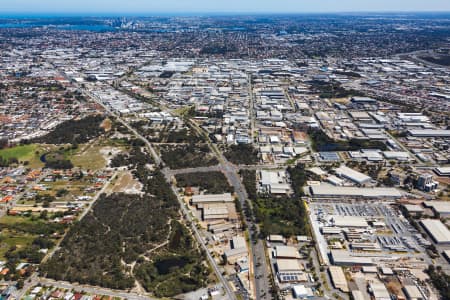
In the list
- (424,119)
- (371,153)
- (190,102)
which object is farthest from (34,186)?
(424,119)

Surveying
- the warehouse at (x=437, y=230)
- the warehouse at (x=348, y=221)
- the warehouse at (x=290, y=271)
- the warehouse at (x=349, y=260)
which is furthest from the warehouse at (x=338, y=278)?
the warehouse at (x=437, y=230)

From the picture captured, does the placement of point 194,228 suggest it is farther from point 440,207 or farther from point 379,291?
point 440,207

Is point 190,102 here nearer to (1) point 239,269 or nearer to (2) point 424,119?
(2) point 424,119

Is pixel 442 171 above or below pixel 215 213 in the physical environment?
above

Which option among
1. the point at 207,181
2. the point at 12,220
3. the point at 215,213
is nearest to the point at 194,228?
the point at 215,213

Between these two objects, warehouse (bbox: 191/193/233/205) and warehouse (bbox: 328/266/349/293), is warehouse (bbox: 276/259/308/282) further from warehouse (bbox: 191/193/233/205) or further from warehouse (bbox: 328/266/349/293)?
Answer: warehouse (bbox: 191/193/233/205)

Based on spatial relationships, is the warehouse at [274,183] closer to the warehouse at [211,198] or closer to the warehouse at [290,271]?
the warehouse at [211,198]

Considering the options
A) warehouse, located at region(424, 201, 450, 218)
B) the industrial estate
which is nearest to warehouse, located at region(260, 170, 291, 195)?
the industrial estate
